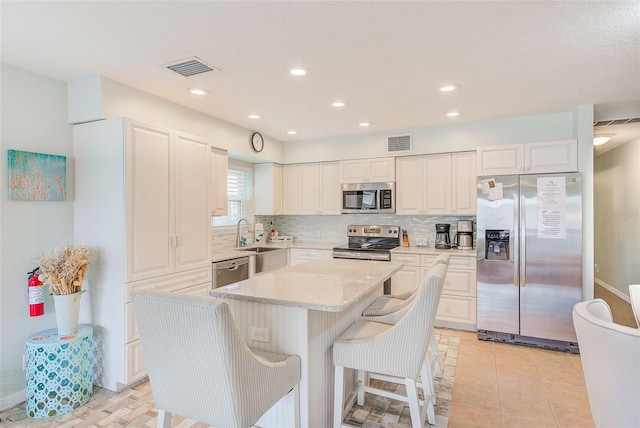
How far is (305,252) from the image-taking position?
4.88 m

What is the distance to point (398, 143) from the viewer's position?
4590 millimetres

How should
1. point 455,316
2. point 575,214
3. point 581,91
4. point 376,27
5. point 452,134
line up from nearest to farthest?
point 376,27
point 581,91
point 575,214
point 455,316
point 452,134

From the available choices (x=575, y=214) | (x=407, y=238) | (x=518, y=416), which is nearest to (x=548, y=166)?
(x=575, y=214)

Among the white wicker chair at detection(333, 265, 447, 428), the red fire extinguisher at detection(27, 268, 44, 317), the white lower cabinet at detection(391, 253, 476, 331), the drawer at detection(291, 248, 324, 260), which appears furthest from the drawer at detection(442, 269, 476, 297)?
the red fire extinguisher at detection(27, 268, 44, 317)

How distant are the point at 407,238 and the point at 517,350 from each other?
6.07ft

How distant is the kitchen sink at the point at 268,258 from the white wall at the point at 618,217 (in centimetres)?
509

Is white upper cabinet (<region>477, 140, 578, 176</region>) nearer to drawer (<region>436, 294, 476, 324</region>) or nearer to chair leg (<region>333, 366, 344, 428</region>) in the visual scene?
drawer (<region>436, 294, 476, 324</region>)

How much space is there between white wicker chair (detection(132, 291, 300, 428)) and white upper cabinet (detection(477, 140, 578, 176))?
326 centimetres

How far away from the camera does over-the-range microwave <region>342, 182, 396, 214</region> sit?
4.62 meters

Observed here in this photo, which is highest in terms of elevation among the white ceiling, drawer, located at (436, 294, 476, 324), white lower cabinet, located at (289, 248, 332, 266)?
the white ceiling

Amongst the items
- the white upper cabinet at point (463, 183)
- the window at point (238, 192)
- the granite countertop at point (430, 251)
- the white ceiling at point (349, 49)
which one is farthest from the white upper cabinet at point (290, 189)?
the white upper cabinet at point (463, 183)

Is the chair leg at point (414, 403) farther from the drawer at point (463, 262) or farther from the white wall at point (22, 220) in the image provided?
the white wall at point (22, 220)

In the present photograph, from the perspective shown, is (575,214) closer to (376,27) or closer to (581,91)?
(581,91)

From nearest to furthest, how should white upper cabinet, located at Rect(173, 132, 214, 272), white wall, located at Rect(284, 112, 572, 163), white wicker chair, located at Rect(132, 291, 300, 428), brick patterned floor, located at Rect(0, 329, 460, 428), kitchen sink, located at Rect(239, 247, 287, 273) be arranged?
white wicker chair, located at Rect(132, 291, 300, 428) < brick patterned floor, located at Rect(0, 329, 460, 428) < white upper cabinet, located at Rect(173, 132, 214, 272) < white wall, located at Rect(284, 112, 572, 163) < kitchen sink, located at Rect(239, 247, 287, 273)
